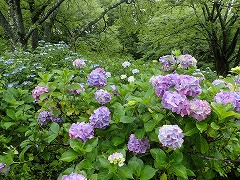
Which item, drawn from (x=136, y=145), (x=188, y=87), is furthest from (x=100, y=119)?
(x=188, y=87)

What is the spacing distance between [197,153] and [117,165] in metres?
0.54

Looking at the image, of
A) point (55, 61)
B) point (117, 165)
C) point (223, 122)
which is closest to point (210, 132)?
point (223, 122)

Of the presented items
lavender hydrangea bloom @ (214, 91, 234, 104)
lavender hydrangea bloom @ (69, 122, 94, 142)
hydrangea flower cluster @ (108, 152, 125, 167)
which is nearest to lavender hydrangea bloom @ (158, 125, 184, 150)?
hydrangea flower cluster @ (108, 152, 125, 167)

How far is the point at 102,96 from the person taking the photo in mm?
1781

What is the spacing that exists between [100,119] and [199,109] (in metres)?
0.56

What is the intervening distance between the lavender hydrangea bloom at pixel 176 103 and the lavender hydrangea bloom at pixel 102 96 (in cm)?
45

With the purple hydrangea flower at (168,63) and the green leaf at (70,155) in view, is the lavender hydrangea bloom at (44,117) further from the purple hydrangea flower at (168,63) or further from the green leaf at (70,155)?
the purple hydrangea flower at (168,63)

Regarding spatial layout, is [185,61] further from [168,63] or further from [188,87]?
[188,87]

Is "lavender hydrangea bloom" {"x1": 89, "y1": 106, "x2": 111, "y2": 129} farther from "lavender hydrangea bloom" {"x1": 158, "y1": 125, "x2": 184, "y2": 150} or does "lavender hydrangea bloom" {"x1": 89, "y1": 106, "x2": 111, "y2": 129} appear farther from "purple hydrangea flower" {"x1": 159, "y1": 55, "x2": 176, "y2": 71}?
"purple hydrangea flower" {"x1": 159, "y1": 55, "x2": 176, "y2": 71}

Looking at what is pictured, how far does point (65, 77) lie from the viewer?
6.15 ft

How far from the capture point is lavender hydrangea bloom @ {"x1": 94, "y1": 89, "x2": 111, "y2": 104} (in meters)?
1.78

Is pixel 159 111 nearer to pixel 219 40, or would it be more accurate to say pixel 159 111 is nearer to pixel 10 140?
pixel 10 140

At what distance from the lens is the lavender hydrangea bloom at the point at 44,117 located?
6.45ft

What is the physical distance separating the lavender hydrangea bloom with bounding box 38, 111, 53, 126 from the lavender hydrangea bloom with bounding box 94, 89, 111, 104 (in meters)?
0.41
